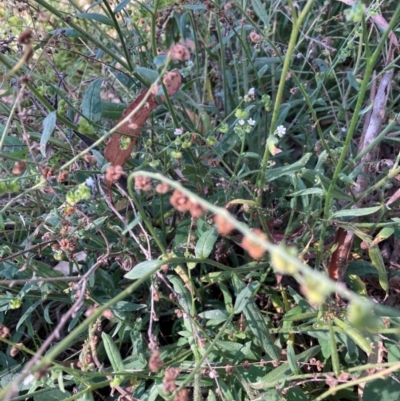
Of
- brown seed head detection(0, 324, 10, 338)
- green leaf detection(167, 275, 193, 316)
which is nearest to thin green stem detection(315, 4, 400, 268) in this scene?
green leaf detection(167, 275, 193, 316)

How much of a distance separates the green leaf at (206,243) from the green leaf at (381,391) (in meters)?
0.43

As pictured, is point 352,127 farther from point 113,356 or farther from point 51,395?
point 51,395

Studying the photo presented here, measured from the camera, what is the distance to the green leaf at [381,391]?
1.00m

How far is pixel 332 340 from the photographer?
90 cm

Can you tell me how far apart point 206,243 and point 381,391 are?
467 mm

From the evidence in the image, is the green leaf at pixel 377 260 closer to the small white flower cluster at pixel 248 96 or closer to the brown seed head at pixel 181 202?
the small white flower cluster at pixel 248 96

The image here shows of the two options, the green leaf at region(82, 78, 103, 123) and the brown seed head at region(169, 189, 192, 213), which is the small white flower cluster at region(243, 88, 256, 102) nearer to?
the green leaf at region(82, 78, 103, 123)

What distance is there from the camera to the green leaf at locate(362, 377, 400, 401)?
997 millimetres

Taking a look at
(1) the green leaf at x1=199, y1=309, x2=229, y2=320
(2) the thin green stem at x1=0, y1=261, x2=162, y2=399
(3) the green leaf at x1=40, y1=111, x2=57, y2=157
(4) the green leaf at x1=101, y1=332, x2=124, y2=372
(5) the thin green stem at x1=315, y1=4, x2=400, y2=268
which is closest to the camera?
(2) the thin green stem at x1=0, y1=261, x2=162, y2=399

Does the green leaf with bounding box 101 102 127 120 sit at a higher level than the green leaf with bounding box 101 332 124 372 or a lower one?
higher

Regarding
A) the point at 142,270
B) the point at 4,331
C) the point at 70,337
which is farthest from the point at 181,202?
the point at 4,331

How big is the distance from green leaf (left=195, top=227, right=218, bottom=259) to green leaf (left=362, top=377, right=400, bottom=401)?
0.43 m

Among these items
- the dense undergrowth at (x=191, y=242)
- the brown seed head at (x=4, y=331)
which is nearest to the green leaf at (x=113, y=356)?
the dense undergrowth at (x=191, y=242)

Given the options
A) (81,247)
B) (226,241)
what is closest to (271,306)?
(226,241)
